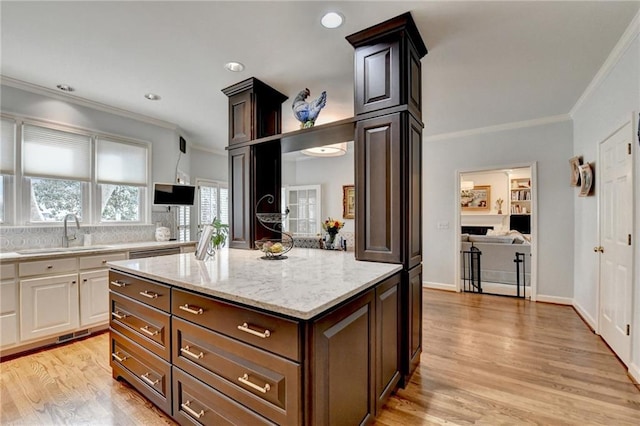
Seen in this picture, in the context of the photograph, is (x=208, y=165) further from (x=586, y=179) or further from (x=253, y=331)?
(x=586, y=179)

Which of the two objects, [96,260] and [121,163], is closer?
[96,260]

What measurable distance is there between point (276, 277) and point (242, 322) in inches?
15.9

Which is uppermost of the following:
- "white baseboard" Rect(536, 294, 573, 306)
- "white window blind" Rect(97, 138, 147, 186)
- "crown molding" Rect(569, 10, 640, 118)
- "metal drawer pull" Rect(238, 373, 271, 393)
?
"crown molding" Rect(569, 10, 640, 118)

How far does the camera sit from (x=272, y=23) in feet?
7.08

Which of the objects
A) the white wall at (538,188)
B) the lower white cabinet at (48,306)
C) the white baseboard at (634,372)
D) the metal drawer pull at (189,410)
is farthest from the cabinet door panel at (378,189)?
the white wall at (538,188)

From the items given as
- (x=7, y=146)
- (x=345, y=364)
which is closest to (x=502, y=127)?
(x=345, y=364)

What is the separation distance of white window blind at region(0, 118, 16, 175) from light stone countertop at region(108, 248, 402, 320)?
212 cm

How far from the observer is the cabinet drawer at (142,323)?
5.83 feet

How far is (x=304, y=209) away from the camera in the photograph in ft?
24.3

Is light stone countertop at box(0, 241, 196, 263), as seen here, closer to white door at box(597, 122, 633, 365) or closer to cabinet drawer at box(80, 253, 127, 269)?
cabinet drawer at box(80, 253, 127, 269)

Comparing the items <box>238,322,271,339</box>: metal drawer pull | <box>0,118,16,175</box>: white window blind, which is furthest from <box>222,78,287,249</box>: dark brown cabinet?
<box>0,118,16,175</box>: white window blind

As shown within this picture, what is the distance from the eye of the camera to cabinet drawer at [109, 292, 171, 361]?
1.78 metres

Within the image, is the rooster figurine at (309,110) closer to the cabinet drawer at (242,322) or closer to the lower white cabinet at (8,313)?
the cabinet drawer at (242,322)

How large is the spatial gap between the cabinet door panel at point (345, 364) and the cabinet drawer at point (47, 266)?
309cm
